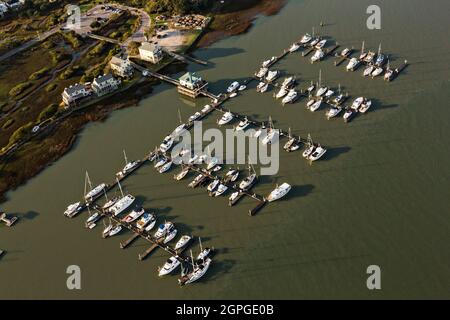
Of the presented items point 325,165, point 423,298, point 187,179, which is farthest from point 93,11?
point 423,298

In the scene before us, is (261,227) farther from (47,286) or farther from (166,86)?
(166,86)

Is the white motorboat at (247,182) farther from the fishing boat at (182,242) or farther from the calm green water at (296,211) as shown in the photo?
the fishing boat at (182,242)

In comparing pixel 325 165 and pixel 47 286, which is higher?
pixel 325 165

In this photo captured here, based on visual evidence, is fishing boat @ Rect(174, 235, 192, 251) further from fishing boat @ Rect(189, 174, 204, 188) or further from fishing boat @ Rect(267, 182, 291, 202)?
fishing boat @ Rect(267, 182, 291, 202)

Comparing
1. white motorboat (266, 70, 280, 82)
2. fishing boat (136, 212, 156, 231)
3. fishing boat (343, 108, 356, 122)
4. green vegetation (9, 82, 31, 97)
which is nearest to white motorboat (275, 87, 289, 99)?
white motorboat (266, 70, 280, 82)

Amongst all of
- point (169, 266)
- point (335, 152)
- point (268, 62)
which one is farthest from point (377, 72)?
point (169, 266)

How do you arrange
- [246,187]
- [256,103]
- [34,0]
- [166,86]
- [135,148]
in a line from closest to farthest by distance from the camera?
[246,187] → [135,148] → [256,103] → [166,86] → [34,0]

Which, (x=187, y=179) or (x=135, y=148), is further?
(x=135, y=148)
